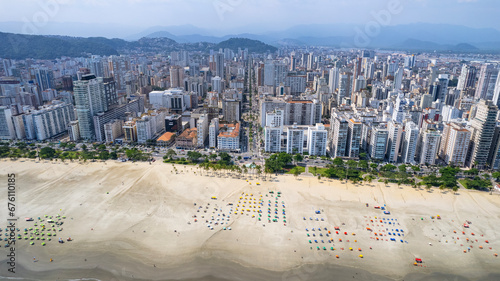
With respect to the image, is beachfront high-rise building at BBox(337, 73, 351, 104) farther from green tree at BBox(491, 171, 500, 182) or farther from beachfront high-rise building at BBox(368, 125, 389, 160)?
green tree at BBox(491, 171, 500, 182)

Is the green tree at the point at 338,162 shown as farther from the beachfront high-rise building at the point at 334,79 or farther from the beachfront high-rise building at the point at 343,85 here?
the beachfront high-rise building at the point at 334,79

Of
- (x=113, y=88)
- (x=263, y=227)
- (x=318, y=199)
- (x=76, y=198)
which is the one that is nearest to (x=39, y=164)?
(x=76, y=198)

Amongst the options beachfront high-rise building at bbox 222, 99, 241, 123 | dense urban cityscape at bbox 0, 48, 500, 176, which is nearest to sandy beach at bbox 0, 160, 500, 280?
dense urban cityscape at bbox 0, 48, 500, 176

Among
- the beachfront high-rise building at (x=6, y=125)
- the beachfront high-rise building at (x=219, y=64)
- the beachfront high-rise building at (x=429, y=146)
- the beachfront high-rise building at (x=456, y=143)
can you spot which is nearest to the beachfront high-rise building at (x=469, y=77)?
the beachfront high-rise building at (x=456, y=143)

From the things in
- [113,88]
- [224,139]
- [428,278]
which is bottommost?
[428,278]

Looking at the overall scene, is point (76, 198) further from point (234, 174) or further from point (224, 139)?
point (224, 139)

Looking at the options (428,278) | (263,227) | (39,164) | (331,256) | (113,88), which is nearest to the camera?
(428,278)

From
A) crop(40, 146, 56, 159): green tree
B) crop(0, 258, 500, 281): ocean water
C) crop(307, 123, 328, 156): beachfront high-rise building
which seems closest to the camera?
crop(0, 258, 500, 281): ocean water
